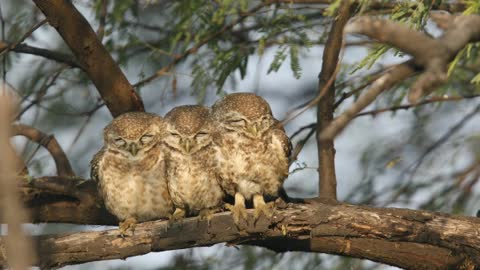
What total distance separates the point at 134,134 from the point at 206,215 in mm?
735

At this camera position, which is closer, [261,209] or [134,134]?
[261,209]

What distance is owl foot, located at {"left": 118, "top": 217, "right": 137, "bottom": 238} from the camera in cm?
420

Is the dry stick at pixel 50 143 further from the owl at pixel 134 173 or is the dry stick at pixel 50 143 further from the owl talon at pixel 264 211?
the owl talon at pixel 264 211

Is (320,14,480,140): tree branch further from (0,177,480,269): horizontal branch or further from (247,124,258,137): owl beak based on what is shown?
(247,124,258,137): owl beak

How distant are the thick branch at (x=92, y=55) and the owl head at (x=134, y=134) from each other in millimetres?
483

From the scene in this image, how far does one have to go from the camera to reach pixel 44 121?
7.11 m

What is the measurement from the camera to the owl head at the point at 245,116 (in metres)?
4.42

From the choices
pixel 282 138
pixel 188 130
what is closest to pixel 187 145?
pixel 188 130

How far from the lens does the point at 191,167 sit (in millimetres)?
4367

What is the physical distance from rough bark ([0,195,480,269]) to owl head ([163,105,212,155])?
17.5 inches

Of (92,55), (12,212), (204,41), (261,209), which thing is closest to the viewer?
(12,212)

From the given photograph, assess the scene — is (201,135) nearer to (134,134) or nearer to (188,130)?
(188,130)

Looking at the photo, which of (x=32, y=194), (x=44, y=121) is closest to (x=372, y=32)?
(x=32, y=194)

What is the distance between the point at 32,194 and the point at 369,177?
2.64 metres
